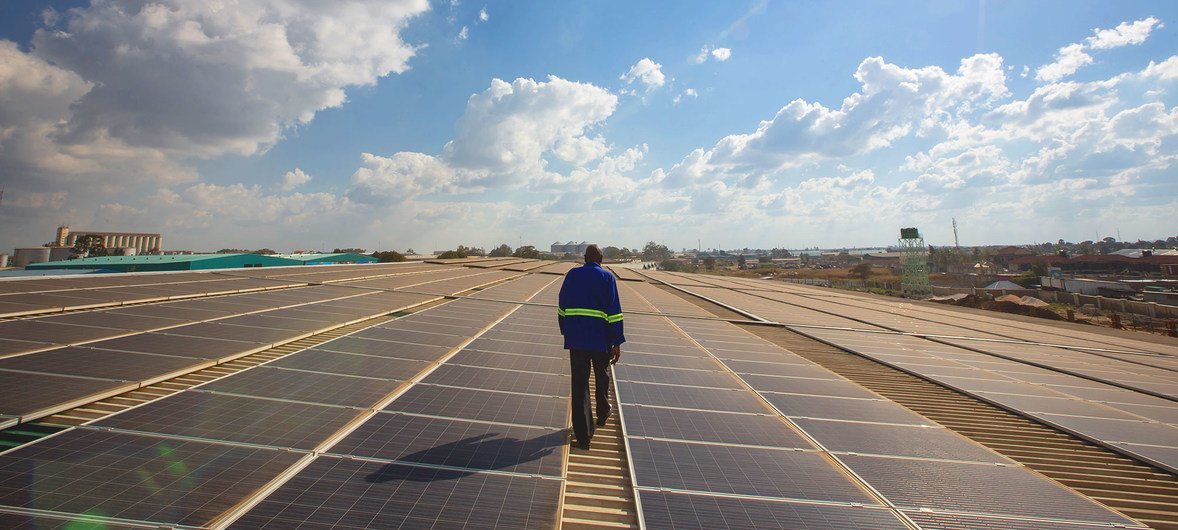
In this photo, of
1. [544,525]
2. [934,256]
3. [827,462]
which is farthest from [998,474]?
[934,256]

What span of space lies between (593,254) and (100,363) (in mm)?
7815

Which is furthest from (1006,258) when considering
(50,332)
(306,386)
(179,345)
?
(50,332)

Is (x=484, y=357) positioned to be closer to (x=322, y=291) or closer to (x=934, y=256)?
(x=322, y=291)

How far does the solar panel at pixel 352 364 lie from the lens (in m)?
6.95

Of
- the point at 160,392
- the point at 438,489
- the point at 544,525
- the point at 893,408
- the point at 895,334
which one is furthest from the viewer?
the point at 895,334

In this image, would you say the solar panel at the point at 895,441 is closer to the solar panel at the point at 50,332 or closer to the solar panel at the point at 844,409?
the solar panel at the point at 844,409

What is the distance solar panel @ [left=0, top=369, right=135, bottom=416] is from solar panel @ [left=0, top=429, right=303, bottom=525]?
1.34 m

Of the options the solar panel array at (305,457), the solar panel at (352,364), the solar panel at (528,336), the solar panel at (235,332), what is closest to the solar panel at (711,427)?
the solar panel array at (305,457)

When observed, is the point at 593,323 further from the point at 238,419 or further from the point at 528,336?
the point at 528,336

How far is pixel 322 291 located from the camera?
17.8m

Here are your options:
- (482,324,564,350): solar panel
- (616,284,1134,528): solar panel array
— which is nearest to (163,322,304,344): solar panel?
(482,324,564,350): solar panel

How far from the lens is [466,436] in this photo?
499 cm

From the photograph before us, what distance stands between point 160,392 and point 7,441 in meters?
1.83

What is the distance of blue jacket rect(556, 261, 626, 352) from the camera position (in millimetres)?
6012
